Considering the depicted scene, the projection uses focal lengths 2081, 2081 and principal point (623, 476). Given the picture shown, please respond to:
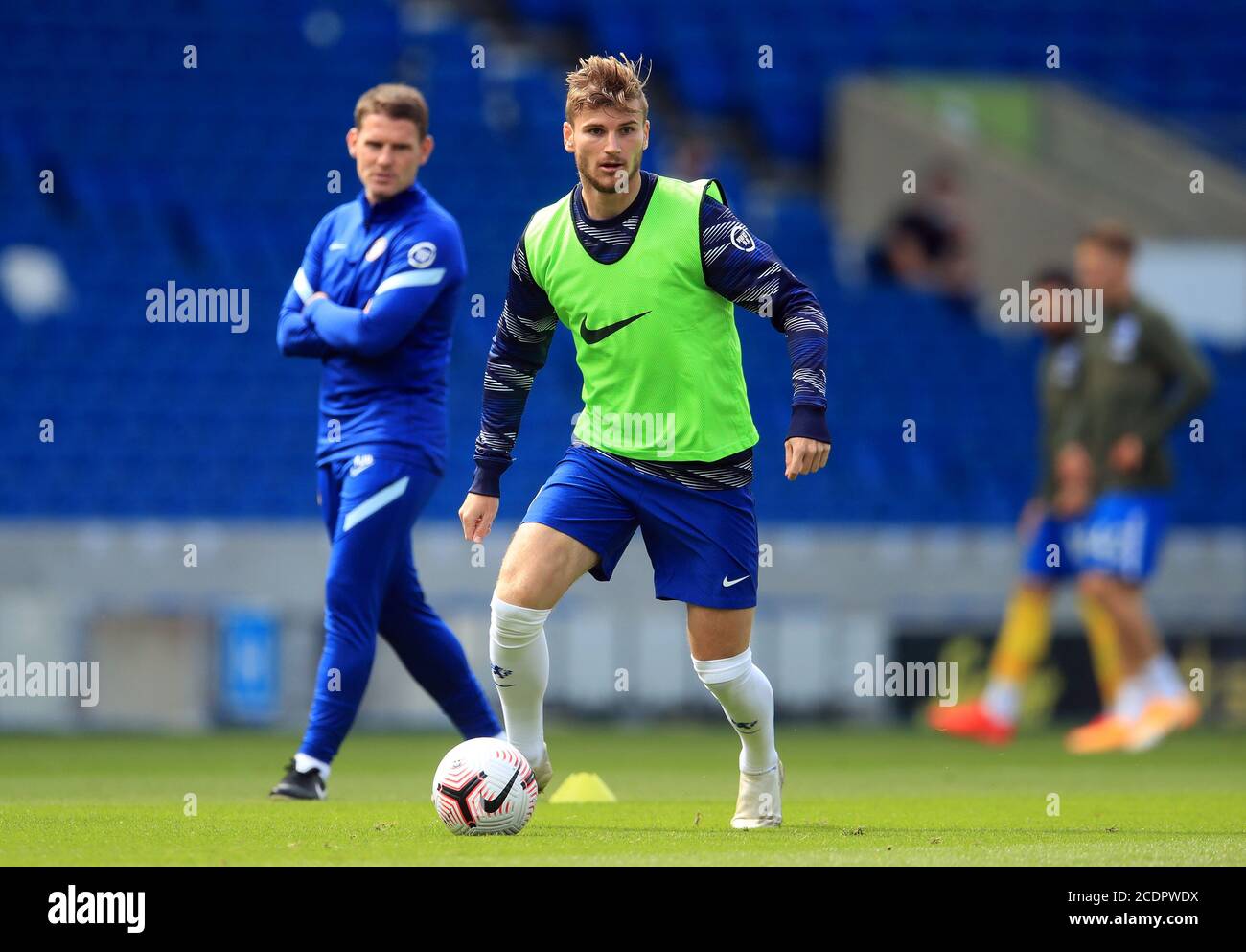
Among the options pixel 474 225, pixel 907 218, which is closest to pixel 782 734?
pixel 474 225

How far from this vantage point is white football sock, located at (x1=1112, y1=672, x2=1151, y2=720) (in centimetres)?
1124

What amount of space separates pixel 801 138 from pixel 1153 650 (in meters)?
9.82

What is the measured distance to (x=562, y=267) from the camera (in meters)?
5.89

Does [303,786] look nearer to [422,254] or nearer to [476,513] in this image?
[476,513]

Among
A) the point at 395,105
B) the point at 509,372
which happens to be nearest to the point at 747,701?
the point at 509,372

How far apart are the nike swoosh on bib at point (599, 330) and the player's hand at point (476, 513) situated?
56cm

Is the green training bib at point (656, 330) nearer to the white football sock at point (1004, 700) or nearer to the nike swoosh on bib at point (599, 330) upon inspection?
the nike swoosh on bib at point (599, 330)

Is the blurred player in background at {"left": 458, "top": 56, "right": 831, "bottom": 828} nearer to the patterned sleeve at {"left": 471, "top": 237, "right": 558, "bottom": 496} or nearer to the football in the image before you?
the patterned sleeve at {"left": 471, "top": 237, "right": 558, "bottom": 496}

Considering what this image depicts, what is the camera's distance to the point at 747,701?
5980mm

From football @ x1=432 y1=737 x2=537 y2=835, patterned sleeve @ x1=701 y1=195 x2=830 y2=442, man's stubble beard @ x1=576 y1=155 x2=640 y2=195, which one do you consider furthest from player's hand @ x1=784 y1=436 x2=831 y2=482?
football @ x1=432 y1=737 x2=537 y2=835

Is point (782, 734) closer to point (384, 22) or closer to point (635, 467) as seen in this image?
point (635, 467)

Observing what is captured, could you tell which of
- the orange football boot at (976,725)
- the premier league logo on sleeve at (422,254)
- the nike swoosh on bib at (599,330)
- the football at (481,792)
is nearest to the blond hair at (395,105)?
the premier league logo on sleeve at (422,254)

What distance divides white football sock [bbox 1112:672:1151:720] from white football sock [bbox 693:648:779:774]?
563cm

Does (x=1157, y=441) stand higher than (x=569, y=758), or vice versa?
(x=1157, y=441)
